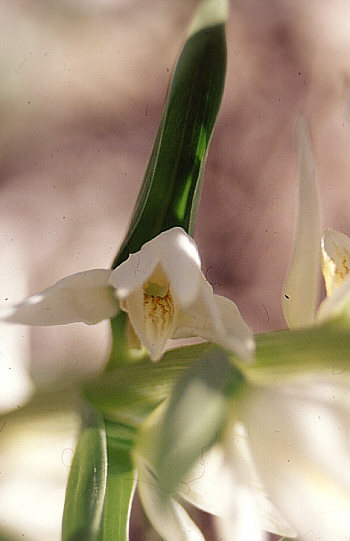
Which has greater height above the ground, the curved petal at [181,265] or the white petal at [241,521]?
the curved petal at [181,265]

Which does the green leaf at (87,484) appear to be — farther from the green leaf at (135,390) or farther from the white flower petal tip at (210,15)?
the white flower petal tip at (210,15)

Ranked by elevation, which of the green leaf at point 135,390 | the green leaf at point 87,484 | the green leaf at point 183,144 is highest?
the green leaf at point 183,144

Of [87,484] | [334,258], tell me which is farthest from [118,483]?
[334,258]

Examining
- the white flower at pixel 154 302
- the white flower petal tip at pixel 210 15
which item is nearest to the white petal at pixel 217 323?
the white flower at pixel 154 302

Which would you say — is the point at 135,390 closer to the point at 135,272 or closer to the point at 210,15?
the point at 135,272

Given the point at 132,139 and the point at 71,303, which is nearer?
the point at 71,303
